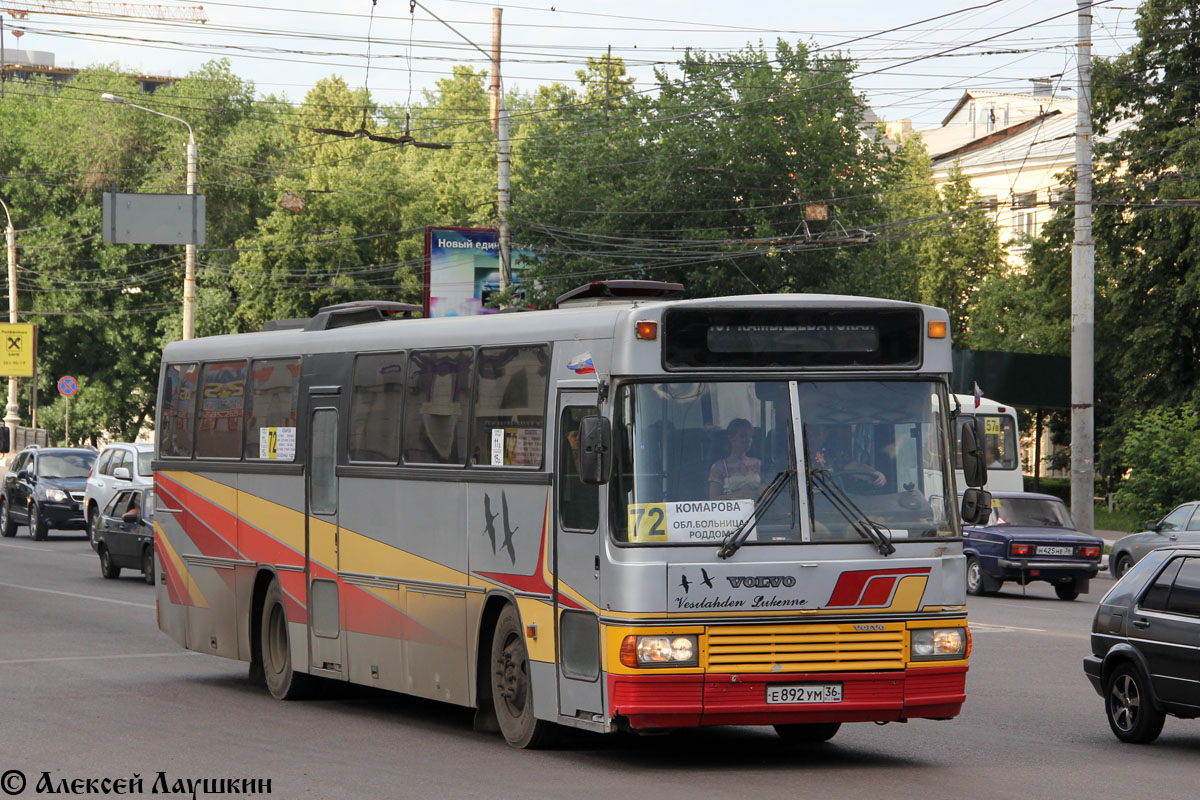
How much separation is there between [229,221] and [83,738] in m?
69.7

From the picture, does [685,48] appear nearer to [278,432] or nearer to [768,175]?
[768,175]

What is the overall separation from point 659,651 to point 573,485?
1227mm

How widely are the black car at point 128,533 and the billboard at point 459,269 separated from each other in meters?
23.1

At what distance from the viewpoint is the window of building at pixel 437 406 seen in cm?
1235

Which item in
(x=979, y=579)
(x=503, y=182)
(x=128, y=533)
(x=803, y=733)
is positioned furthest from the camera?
(x=503, y=182)

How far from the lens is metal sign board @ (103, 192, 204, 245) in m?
46.4

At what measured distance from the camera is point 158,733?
39.8 feet

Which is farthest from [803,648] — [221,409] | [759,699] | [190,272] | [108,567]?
[190,272]

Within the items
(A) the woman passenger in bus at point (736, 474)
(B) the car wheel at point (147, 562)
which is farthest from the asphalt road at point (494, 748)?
(B) the car wheel at point (147, 562)

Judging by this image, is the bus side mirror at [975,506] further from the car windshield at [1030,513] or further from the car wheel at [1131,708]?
the car windshield at [1030,513]

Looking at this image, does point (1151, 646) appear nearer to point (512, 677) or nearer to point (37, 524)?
point (512, 677)

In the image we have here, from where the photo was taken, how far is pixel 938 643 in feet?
34.8

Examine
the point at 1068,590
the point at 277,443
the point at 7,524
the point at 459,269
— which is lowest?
the point at 7,524

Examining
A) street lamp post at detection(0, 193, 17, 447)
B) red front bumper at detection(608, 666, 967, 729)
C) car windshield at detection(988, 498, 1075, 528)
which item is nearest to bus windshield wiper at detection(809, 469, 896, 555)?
red front bumper at detection(608, 666, 967, 729)
